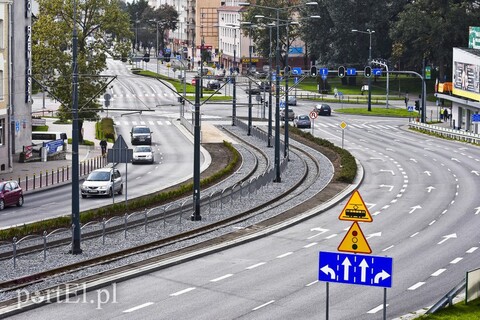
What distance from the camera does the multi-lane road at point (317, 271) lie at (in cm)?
2967

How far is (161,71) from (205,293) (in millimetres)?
148281

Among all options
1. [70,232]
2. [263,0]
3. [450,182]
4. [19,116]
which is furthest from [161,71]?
[70,232]

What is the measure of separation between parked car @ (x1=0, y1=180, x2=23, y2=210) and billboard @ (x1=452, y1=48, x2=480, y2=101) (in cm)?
5404

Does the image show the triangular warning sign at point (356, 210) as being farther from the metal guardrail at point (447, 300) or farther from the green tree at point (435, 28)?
the green tree at point (435, 28)

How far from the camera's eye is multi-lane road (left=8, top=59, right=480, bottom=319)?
2967 centimetres

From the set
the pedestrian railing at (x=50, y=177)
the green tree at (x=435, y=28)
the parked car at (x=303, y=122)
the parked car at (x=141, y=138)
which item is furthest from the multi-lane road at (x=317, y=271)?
the green tree at (x=435, y=28)

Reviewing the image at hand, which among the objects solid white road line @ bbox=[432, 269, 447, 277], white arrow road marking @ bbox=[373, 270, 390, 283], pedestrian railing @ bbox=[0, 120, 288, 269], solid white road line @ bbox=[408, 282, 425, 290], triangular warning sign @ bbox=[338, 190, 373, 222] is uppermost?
triangular warning sign @ bbox=[338, 190, 373, 222]

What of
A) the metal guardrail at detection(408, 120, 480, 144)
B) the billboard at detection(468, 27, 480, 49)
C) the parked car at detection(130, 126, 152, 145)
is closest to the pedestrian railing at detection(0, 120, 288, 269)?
the parked car at detection(130, 126, 152, 145)

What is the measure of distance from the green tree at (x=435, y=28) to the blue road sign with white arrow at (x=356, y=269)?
369 feet

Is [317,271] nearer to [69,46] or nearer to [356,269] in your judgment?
[356,269]

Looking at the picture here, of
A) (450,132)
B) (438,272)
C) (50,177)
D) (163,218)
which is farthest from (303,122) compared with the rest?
(438,272)

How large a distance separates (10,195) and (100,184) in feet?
19.5

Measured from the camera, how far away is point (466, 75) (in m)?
101

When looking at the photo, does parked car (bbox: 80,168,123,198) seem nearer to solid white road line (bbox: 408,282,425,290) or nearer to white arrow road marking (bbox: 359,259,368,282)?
solid white road line (bbox: 408,282,425,290)
